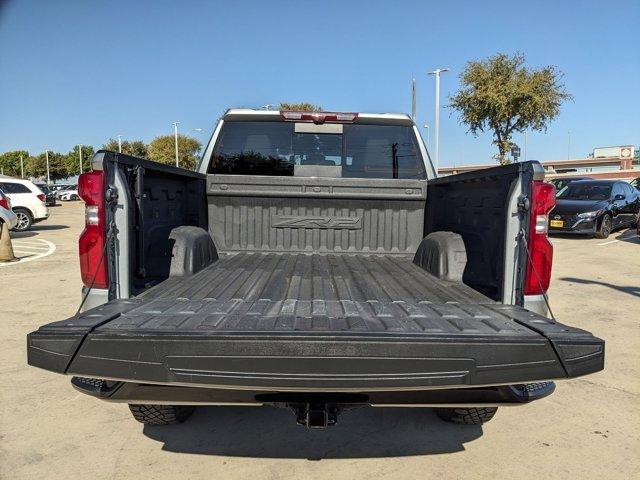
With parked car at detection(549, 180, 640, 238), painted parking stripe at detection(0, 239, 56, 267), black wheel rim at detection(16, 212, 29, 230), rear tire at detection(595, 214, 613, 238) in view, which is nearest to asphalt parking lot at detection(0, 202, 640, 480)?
painted parking stripe at detection(0, 239, 56, 267)

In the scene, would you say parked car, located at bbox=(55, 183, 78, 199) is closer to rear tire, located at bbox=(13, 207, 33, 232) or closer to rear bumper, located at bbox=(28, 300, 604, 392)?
rear tire, located at bbox=(13, 207, 33, 232)

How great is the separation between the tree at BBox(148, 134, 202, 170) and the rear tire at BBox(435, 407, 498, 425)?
56.8m

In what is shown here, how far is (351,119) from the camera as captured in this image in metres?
4.29

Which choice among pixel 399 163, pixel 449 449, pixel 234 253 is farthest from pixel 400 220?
pixel 449 449

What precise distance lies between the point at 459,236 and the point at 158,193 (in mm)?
2131

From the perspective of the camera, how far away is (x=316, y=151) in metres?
4.47

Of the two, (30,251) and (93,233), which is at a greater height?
(93,233)

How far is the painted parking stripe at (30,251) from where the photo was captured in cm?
1084

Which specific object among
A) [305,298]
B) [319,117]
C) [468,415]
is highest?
[319,117]

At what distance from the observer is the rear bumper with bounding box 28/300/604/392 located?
1.96m

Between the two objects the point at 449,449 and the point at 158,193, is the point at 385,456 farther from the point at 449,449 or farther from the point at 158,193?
the point at 158,193

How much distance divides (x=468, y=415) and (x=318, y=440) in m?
1.02

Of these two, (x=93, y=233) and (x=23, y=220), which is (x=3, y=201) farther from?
(x=93, y=233)

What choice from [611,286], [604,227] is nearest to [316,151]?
[611,286]
